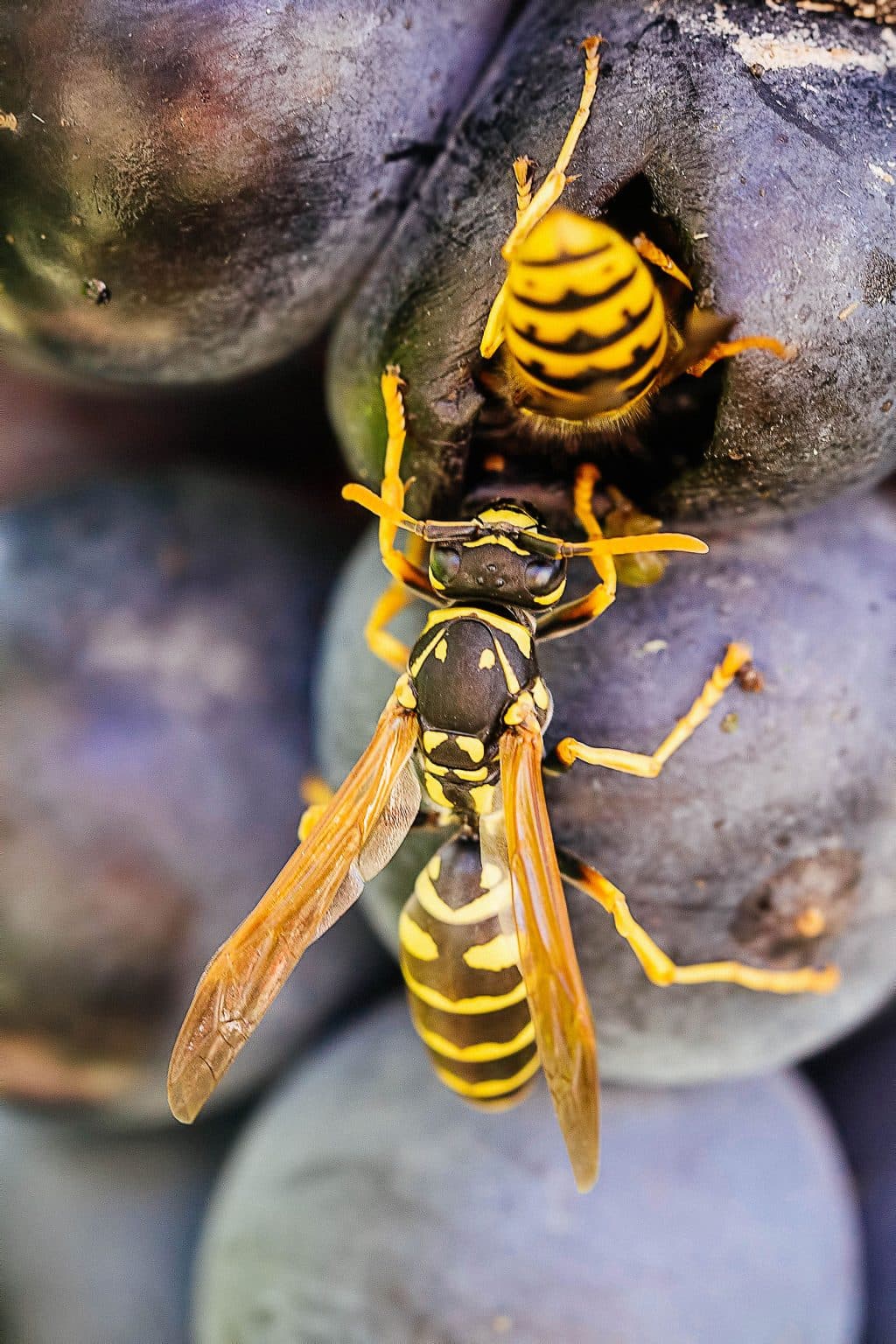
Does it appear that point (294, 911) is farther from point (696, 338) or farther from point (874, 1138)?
point (874, 1138)

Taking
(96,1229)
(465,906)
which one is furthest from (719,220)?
(96,1229)

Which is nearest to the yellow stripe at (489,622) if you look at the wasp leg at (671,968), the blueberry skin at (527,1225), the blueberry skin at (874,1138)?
the wasp leg at (671,968)

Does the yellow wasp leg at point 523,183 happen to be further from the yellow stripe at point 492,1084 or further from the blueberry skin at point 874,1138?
the blueberry skin at point 874,1138

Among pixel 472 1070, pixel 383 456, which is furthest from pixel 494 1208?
pixel 383 456

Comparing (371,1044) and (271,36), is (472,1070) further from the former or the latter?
(271,36)

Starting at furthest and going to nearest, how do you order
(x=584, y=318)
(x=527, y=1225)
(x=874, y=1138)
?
1. (x=874, y=1138)
2. (x=527, y=1225)
3. (x=584, y=318)

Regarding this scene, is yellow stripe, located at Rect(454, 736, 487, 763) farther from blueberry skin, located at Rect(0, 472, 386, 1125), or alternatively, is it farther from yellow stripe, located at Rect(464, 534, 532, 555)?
blueberry skin, located at Rect(0, 472, 386, 1125)

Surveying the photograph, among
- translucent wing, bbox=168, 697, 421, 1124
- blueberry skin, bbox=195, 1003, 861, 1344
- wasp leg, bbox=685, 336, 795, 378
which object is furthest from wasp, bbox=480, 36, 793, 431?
blueberry skin, bbox=195, 1003, 861, 1344
